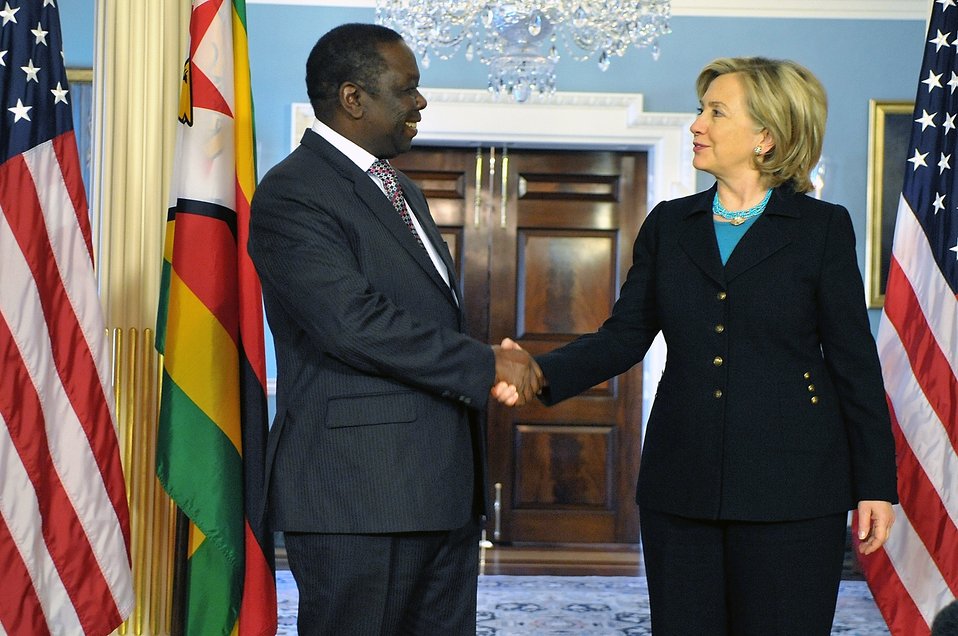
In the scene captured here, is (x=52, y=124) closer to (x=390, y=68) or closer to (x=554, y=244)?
(x=390, y=68)

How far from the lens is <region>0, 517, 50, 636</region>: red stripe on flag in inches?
97.0

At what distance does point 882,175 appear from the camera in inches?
205

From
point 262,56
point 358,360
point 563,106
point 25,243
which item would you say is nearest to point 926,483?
point 358,360

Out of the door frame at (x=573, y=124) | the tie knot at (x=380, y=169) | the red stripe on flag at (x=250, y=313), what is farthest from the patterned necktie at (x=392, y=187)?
the door frame at (x=573, y=124)

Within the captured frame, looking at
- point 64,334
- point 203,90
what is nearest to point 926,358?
point 203,90

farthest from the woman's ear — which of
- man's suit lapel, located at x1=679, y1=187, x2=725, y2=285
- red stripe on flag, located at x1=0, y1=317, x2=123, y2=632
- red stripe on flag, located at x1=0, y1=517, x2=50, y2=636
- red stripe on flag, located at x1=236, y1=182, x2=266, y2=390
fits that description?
red stripe on flag, located at x1=0, y1=517, x2=50, y2=636

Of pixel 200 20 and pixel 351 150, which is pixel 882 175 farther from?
pixel 351 150

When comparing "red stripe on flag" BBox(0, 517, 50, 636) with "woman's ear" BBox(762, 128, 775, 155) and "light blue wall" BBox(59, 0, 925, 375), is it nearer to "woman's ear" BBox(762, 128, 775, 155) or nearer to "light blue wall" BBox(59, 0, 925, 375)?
"woman's ear" BBox(762, 128, 775, 155)

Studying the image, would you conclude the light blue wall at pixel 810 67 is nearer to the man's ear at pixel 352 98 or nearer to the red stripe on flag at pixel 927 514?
the red stripe on flag at pixel 927 514

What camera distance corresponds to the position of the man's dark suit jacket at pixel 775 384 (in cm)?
197

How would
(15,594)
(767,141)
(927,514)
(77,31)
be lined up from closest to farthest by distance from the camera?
1. (767,141)
2. (15,594)
3. (927,514)
4. (77,31)

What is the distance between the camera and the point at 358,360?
1.88m

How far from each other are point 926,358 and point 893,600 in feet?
2.20

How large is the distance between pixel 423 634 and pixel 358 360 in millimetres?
572
